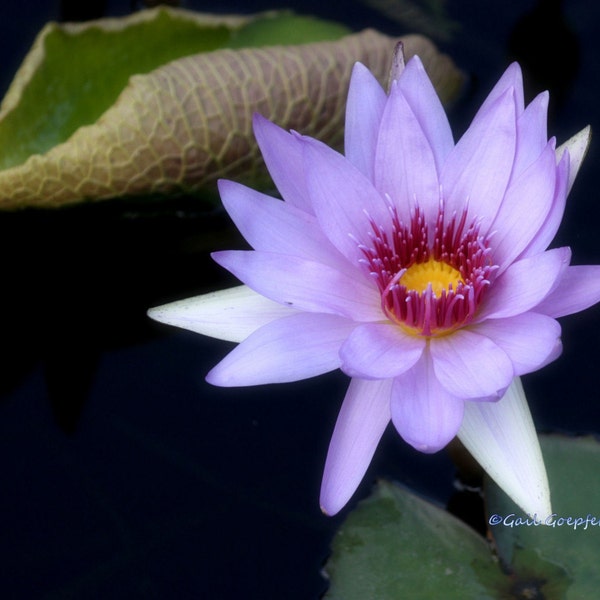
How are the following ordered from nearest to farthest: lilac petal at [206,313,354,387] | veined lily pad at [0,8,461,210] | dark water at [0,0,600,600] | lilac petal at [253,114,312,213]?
lilac petal at [206,313,354,387], lilac petal at [253,114,312,213], dark water at [0,0,600,600], veined lily pad at [0,8,461,210]

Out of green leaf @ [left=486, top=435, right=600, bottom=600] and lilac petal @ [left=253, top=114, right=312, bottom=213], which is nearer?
lilac petal @ [left=253, top=114, right=312, bottom=213]

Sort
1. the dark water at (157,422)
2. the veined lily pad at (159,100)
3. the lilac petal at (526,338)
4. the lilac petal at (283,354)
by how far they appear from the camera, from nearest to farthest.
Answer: the lilac petal at (526,338)
the lilac petal at (283,354)
the dark water at (157,422)
the veined lily pad at (159,100)

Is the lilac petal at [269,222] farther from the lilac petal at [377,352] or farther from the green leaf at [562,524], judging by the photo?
the green leaf at [562,524]

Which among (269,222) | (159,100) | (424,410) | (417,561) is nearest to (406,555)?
(417,561)

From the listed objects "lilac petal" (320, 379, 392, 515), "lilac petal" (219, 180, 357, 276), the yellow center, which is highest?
"lilac petal" (219, 180, 357, 276)

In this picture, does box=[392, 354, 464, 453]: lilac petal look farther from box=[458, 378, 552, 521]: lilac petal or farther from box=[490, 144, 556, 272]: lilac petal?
box=[490, 144, 556, 272]: lilac petal

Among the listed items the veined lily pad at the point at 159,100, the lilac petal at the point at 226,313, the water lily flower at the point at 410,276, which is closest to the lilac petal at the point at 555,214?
the water lily flower at the point at 410,276

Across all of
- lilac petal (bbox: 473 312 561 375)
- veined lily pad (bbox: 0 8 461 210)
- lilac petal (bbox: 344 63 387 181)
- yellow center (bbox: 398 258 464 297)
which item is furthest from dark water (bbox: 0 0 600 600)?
lilac petal (bbox: 344 63 387 181)
